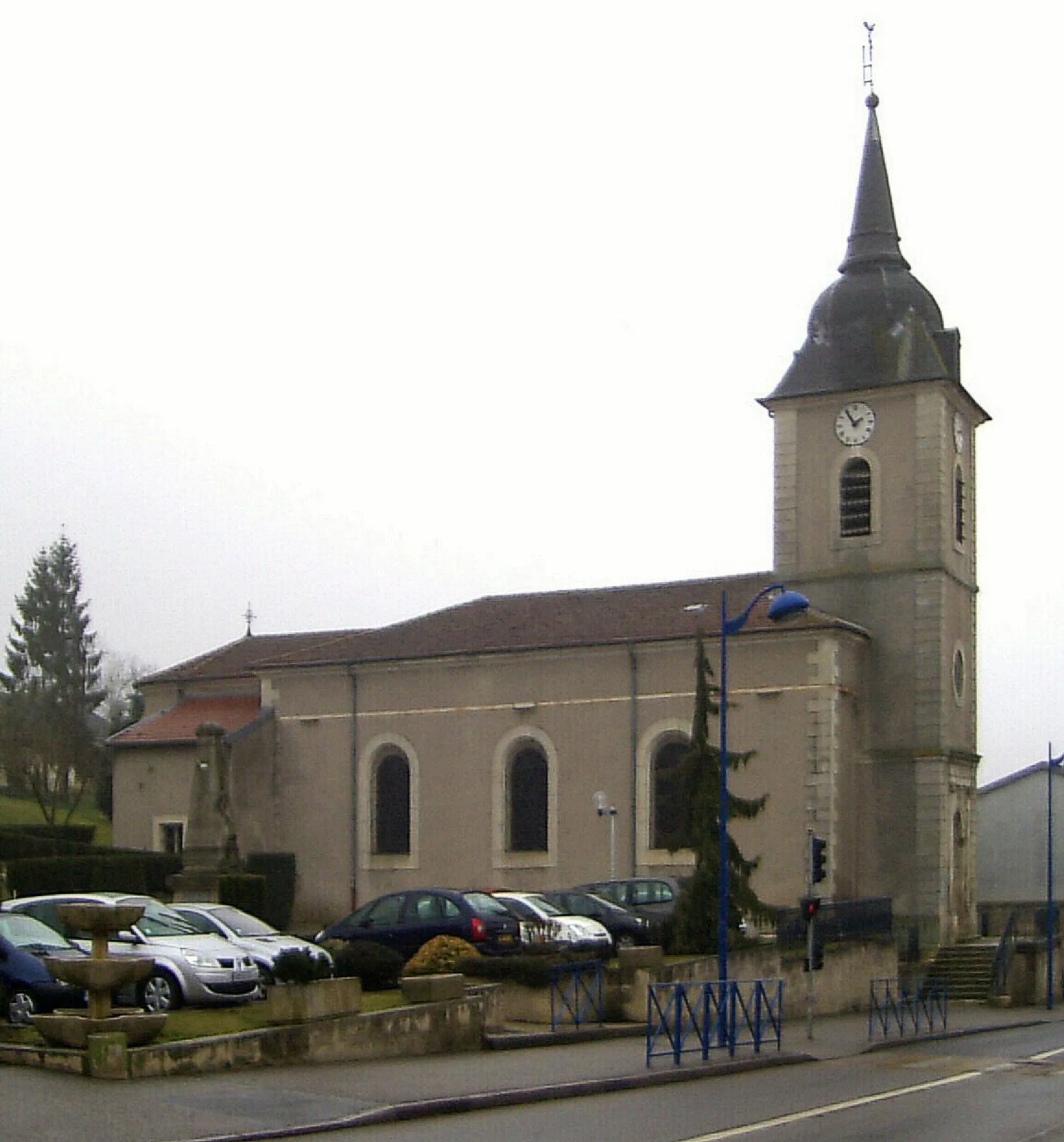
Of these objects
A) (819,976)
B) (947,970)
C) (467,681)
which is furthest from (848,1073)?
(467,681)

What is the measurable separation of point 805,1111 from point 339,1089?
14.8ft

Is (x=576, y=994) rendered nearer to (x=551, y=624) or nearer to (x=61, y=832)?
(x=551, y=624)

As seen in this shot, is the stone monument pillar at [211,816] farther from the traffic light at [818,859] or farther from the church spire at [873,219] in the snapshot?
the church spire at [873,219]

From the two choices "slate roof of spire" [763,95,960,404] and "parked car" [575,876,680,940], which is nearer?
"parked car" [575,876,680,940]

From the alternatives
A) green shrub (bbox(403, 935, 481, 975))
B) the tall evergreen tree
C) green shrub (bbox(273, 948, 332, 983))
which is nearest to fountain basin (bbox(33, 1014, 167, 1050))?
green shrub (bbox(273, 948, 332, 983))

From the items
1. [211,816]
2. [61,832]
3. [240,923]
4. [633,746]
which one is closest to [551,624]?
[633,746]

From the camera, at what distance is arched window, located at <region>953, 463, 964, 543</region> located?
4356cm

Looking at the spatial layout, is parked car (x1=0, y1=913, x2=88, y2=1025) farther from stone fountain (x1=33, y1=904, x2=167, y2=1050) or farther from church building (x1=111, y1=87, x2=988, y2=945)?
church building (x1=111, y1=87, x2=988, y2=945)

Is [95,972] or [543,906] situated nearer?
[95,972]

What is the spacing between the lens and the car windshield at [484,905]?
26.3 m

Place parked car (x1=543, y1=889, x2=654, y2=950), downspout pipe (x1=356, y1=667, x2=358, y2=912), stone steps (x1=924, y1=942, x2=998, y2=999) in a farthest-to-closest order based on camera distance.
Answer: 1. downspout pipe (x1=356, y1=667, x2=358, y2=912)
2. stone steps (x1=924, y1=942, x2=998, y2=999)
3. parked car (x1=543, y1=889, x2=654, y2=950)

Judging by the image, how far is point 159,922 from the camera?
72.3 ft

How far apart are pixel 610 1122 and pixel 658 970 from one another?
405 inches

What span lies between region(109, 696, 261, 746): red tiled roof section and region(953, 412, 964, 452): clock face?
19768mm
